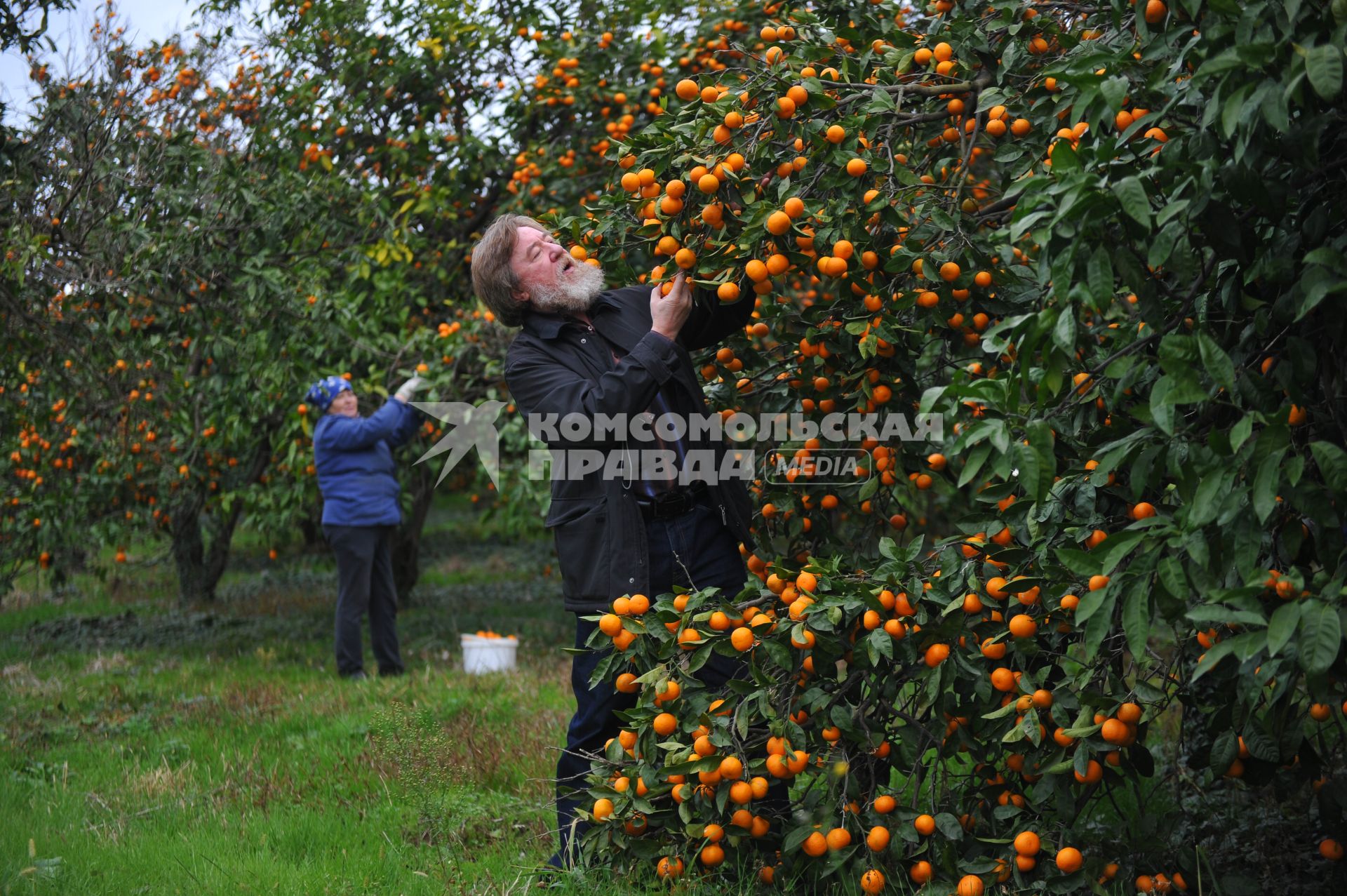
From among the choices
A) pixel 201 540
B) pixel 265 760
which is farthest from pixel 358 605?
pixel 201 540

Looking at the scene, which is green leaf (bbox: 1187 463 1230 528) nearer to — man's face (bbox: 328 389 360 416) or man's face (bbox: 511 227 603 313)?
man's face (bbox: 511 227 603 313)

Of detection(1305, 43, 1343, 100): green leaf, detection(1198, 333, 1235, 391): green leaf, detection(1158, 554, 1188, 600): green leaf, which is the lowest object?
detection(1158, 554, 1188, 600): green leaf

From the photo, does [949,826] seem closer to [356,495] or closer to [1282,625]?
[1282,625]

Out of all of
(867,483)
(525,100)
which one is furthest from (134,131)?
(867,483)

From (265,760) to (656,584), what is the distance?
88.2 inches

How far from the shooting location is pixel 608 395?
2.77 metres

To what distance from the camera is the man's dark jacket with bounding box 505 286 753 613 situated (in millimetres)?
2814

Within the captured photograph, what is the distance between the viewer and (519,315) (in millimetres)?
3248

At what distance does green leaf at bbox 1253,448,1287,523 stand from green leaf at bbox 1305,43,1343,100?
0.56 meters

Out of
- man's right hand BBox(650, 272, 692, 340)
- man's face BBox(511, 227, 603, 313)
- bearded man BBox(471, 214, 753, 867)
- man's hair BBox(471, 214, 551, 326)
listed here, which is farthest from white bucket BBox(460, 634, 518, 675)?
man's right hand BBox(650, 272, 692, 340)

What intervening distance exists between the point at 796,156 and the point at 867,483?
889 millimetres

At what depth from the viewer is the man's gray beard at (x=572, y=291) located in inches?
123

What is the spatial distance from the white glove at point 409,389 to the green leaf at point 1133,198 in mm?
4477

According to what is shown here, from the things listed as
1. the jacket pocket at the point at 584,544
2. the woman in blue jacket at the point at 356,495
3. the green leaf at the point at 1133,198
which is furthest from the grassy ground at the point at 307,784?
the green leaf at the point at 1133,198
